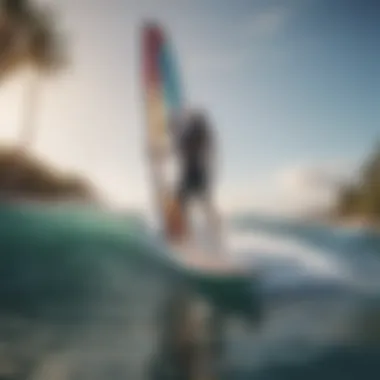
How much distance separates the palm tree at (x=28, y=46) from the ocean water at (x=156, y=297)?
188 mm

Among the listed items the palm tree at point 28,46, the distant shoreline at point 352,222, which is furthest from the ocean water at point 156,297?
the palm tree at point 28,46

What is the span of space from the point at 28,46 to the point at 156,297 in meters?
0.51

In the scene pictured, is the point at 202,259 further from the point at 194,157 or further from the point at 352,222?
the point at 352,222

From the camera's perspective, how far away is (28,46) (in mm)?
1365

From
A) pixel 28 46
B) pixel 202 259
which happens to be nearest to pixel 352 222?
pixel 202 259

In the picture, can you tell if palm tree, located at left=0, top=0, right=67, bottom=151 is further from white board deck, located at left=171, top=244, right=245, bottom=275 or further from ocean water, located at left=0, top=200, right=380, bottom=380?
white board deck, located at left=171, top=244, right=245, bottom=275

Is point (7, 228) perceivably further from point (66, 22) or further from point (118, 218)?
point (66, 22)

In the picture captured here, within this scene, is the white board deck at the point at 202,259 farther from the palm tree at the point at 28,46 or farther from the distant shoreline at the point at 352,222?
the palm tree at the point at 28,46

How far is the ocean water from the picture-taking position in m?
1.29

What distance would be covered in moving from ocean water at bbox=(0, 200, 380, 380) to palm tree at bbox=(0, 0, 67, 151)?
7.4 inches

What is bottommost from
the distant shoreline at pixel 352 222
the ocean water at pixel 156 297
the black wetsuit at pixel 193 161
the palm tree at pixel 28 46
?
the ocean water at pixel 156 297

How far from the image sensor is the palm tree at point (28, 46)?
4.45 feet

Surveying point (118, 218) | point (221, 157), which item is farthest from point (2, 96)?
point (221, 157)

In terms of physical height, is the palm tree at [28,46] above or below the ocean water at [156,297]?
above
